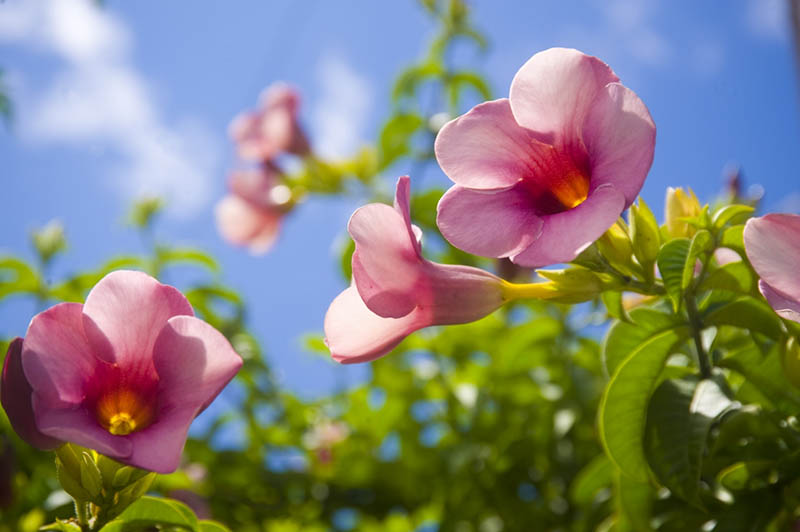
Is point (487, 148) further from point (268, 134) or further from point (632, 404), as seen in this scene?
point (268, 134)

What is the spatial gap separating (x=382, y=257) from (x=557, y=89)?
25 cm

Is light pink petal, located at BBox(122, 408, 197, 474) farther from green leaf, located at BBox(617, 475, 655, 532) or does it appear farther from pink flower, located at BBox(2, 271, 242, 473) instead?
green leaf, located at BBox(617, 475, 655, 532)

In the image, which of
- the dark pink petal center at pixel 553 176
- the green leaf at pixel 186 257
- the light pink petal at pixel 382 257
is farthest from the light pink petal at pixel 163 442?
the green leaf at pixel 186 257

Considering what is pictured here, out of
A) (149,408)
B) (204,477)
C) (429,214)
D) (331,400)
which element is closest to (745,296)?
(149,408)

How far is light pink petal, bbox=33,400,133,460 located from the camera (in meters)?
0.62

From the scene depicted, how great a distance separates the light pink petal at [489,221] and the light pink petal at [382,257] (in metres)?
0.05

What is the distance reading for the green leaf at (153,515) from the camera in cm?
80

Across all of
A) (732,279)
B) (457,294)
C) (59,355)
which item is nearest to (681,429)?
(732,279)

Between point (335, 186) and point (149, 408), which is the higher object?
point (335, 186)

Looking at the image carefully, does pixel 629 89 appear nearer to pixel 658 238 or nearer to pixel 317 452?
pixel 658 238

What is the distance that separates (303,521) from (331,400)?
1.48ft

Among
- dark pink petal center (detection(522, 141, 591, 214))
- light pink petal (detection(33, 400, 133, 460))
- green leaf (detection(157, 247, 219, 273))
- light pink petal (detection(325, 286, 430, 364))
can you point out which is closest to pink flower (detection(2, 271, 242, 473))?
light pink petal (detection(33, 400, 133, 460))

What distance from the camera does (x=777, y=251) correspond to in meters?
0.66

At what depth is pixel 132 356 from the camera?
714mm
